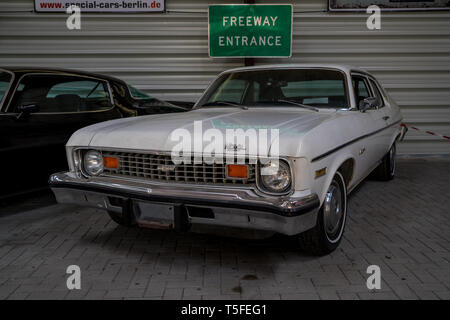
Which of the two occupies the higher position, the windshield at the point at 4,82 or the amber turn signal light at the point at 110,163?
the windshield at the point at 4,82

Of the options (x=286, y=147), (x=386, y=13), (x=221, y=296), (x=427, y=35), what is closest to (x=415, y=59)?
(x=427, y=35)

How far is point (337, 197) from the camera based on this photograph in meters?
3.15

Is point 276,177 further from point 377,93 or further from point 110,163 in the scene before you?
point 377,93

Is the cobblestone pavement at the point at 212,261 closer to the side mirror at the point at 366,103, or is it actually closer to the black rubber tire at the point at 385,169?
the side mirror at the point at 366,103

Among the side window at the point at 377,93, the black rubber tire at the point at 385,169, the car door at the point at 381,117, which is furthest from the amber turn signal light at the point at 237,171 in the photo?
the black rubber tire at the point at 385,169

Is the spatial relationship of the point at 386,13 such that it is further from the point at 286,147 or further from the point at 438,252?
the point at 286,147

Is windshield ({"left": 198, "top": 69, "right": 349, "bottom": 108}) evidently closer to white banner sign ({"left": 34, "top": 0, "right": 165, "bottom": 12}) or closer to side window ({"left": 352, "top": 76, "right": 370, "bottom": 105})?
side window ({"left": 352, "top": 76, "right": 370, "bottom": 105})

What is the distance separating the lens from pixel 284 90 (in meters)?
3.82

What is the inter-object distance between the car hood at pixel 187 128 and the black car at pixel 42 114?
1.24 metres

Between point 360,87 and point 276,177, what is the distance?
237cm

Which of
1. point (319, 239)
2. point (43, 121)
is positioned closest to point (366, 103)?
point (319, 239)

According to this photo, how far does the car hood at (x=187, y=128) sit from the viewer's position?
262 cm

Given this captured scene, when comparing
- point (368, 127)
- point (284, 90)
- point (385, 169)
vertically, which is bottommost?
point (385, 169)

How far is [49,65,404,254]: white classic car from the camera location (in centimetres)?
245
